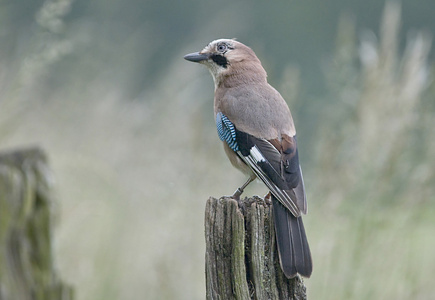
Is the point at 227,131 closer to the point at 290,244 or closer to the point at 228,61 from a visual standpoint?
the point at 228,61

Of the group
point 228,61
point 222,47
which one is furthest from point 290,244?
point 222,47

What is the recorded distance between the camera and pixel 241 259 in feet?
8.41

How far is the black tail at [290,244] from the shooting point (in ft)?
8.46

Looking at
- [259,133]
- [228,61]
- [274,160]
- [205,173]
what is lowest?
[274,160]

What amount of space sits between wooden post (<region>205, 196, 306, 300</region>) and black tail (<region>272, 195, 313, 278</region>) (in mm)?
50

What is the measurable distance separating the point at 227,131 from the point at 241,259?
5.06 feet

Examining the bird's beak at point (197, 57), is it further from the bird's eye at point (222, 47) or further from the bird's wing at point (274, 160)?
the bird's wing at point (274, 160)

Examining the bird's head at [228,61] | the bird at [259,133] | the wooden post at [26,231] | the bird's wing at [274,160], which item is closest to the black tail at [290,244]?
the bird at [259,133]

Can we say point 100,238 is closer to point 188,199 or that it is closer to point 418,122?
point 188,199

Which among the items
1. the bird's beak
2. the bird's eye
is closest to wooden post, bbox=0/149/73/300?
the bird's beak

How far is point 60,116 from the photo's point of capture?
6.87 m

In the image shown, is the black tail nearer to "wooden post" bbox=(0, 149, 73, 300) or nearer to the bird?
the bird

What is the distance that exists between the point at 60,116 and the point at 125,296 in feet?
7.22

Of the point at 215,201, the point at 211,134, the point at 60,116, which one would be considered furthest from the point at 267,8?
the point at 215,201
